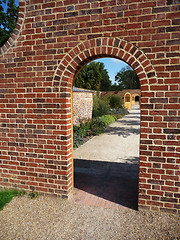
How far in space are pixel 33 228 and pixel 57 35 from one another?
3.09 metres

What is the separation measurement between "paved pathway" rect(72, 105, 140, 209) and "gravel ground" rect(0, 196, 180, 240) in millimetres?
282

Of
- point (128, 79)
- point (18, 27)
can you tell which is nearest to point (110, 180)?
point (18, 27)

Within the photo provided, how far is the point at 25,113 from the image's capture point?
11.1 ft

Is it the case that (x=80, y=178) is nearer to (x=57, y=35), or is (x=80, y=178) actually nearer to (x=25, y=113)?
(x=25, y=113)

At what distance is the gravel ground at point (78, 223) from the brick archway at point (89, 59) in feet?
1.63

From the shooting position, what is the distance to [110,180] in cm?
430

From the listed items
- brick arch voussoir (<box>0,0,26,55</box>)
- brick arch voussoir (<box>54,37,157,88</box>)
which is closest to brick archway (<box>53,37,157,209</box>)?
brick arch voussoir (<box>54,37,157,88</box>)

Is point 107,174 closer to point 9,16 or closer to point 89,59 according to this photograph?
point 89,59

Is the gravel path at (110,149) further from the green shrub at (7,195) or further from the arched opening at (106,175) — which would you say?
the green shrub at (7,195)

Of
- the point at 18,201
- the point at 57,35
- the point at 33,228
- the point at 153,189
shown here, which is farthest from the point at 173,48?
the point at 18,201

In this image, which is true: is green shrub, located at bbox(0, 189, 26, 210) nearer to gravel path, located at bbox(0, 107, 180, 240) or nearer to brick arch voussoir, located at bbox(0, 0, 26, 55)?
gravel path, located at bbox(0, 107, 180, 240)

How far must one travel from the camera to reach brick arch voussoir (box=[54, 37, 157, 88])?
277cm

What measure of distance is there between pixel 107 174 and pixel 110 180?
389mm

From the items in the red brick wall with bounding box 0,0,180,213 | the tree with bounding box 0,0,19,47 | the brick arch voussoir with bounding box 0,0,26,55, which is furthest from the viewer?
the tree with bounding box 0,0,19,47
